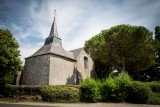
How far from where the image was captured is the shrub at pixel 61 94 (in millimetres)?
15695

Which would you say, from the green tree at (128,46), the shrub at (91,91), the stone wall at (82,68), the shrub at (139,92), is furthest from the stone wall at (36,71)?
the shrub at (139,92)

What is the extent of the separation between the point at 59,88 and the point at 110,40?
13.4 meters

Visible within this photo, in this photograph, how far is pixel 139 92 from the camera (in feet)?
47.6

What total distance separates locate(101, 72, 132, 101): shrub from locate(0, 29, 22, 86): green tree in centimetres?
1386

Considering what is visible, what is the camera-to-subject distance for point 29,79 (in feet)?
82.9

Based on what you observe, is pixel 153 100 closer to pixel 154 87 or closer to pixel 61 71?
pixel 154 87

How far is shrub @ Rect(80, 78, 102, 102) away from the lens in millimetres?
15547

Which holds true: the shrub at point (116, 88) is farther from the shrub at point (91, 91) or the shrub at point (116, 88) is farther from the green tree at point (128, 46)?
the green tree at point (128, 46)

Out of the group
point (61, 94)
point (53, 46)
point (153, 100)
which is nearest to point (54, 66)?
point (53, 46)

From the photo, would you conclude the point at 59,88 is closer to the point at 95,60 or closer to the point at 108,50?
the point at 108,50

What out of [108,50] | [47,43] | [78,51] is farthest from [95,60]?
[47,43]

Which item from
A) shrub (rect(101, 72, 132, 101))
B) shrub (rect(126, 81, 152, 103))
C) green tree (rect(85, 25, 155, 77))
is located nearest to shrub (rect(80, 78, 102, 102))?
shrub (rect(101, 72, 132, 101))

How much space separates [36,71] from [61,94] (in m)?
10.4

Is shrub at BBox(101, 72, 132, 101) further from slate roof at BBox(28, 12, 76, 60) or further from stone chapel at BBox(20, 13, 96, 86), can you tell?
slate roof at BBox(28, 12, 76, 60)
